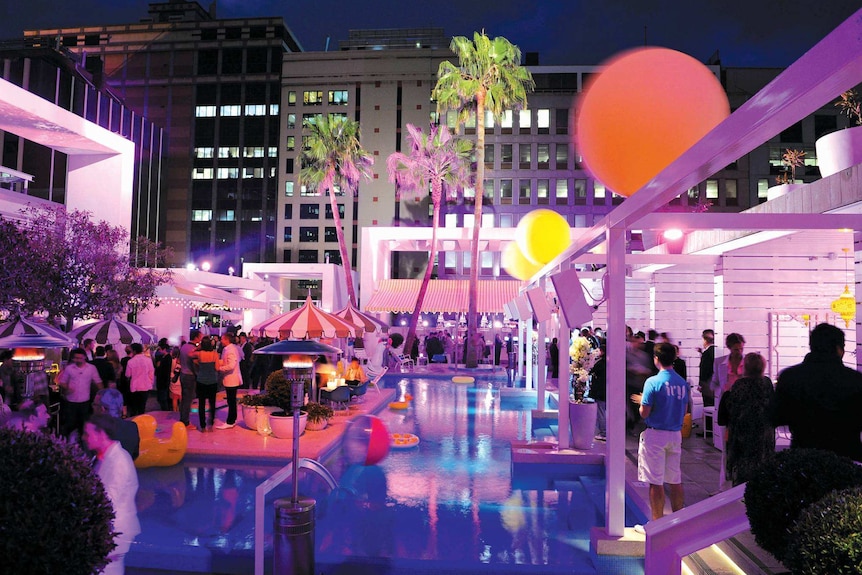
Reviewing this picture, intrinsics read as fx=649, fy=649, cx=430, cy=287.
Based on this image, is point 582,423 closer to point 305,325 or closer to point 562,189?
point 305,325

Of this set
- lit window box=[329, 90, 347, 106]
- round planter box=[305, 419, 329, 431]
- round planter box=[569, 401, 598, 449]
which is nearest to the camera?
round planter box=[569, 401, 598, 449]

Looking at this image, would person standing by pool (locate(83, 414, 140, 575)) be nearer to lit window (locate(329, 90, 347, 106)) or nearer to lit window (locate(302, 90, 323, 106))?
lit window (locate(329, 90, 347, 106))

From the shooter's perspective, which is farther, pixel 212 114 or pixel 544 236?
pixel 212 114

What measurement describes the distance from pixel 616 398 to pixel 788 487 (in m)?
2.99

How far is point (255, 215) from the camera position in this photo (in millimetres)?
63781

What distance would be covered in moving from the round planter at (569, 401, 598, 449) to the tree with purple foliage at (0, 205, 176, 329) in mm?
11463

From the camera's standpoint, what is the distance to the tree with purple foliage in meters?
13.8

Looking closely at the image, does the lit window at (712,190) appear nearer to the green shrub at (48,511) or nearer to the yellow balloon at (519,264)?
the yellow balloon at (519,264)

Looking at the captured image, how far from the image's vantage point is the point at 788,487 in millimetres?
3010

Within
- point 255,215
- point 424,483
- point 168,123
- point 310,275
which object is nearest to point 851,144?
point 424,483

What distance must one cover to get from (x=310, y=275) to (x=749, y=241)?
2727cm

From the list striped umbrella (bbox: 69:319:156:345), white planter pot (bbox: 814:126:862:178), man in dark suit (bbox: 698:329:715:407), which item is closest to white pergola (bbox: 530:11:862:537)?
white planter pot (bbox: 814:126:862:178)

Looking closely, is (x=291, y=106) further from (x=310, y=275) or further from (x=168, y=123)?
(x=310, y=275)

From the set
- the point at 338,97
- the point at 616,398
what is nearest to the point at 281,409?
the point at 616,398
